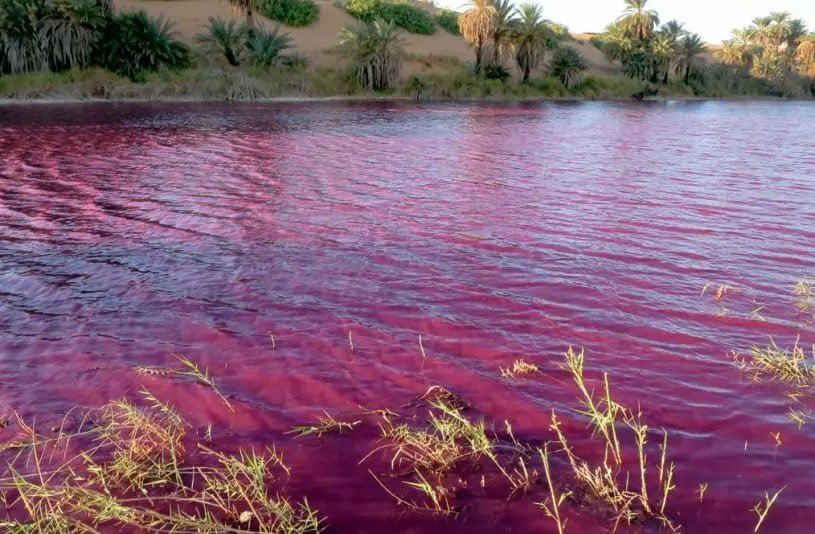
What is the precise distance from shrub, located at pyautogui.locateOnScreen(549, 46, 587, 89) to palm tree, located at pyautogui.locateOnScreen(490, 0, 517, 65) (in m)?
4.18

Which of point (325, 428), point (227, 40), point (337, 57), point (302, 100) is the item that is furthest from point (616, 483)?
point (337, 57)

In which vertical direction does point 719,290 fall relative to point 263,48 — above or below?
below

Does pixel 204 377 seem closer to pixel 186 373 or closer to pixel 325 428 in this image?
pixel 186 373

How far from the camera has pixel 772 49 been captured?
65.4m

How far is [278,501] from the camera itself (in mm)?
2811

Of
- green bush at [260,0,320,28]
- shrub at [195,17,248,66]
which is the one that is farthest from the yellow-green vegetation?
green bush at [260,0,320,28]

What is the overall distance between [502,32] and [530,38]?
213cm

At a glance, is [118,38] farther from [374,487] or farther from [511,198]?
[374,487]

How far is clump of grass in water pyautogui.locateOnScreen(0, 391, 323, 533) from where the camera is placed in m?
2.61

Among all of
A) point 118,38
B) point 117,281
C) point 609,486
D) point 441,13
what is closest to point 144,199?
point 117,281

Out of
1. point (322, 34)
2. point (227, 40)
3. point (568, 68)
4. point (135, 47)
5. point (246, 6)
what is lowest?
point (135, 47)

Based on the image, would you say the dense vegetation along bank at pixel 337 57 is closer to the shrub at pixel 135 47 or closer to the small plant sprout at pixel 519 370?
the shrub at pixel 135 47

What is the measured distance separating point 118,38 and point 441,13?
124ft

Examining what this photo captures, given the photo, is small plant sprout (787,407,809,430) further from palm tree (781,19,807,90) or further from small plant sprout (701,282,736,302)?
palm tree (781,19,807,90)
